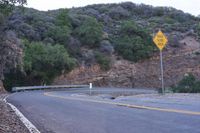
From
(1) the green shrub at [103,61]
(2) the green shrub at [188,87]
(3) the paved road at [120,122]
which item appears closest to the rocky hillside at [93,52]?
(1) the green shrub at [103,61]

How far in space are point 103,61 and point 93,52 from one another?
2.98 meters

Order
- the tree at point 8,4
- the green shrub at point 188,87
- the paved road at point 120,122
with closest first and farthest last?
the paved road at point 120,122
the tree at point 8,4
the green shrub at point 188,87

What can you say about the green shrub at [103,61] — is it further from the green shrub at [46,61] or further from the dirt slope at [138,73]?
the green shrub at [46,61]

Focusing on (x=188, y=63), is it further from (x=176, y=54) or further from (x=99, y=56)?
(x=99, y=56)

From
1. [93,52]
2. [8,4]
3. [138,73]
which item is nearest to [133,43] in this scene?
[138,73]

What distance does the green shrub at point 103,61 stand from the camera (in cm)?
6312

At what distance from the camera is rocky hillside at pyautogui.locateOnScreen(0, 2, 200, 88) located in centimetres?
5684

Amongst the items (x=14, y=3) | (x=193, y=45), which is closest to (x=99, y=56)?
(x=193, y=45)

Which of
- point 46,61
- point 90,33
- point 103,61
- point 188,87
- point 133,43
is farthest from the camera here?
point 90,33

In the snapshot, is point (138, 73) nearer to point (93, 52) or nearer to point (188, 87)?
point (93, 52)

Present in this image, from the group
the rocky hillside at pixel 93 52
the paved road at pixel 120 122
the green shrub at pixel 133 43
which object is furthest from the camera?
the green shrub at pixel 133 43

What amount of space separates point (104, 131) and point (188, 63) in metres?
53.5

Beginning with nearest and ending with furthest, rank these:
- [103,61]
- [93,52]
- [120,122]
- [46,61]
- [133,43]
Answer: [120,122]
[46,61]
[103,61]
[93,52]
[133,43]

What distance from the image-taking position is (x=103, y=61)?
63.3 meters
